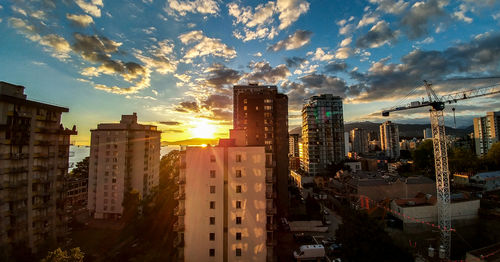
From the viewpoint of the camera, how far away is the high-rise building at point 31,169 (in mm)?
21922

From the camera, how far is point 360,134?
166 meters

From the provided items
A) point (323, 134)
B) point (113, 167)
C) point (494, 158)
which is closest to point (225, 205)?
point (113, 167)

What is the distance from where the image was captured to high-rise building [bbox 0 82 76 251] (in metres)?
21.9

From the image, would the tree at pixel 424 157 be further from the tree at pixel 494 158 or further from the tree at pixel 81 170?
the tree at pixel 81 170

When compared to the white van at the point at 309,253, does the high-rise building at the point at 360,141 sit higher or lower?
higher

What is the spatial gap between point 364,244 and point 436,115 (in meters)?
29.2

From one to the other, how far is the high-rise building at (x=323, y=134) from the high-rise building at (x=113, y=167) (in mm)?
57368

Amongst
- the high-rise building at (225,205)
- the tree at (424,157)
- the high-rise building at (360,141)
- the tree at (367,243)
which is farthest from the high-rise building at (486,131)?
the high-rise building at (225,205)

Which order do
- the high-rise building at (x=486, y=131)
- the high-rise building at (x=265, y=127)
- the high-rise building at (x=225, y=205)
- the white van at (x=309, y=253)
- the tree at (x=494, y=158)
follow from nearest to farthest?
the high-rise building at (x=225, y=205)
the white van at (x=309, y=253)
the high-rise building at (x=265, y=127)
the tree at (x=494, y=158)
the high-rise building at (x=486, y=131)

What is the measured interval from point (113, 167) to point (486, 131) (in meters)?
141

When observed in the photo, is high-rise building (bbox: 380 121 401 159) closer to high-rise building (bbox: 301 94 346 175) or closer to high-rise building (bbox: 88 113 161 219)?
high-rise building (bbox: 301 94 346 175)

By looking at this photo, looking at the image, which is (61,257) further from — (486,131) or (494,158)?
(486,131)

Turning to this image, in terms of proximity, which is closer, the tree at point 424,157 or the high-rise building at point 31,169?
the high-rise building at point 31,169

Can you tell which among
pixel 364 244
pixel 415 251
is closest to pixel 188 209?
pixel 364 244
